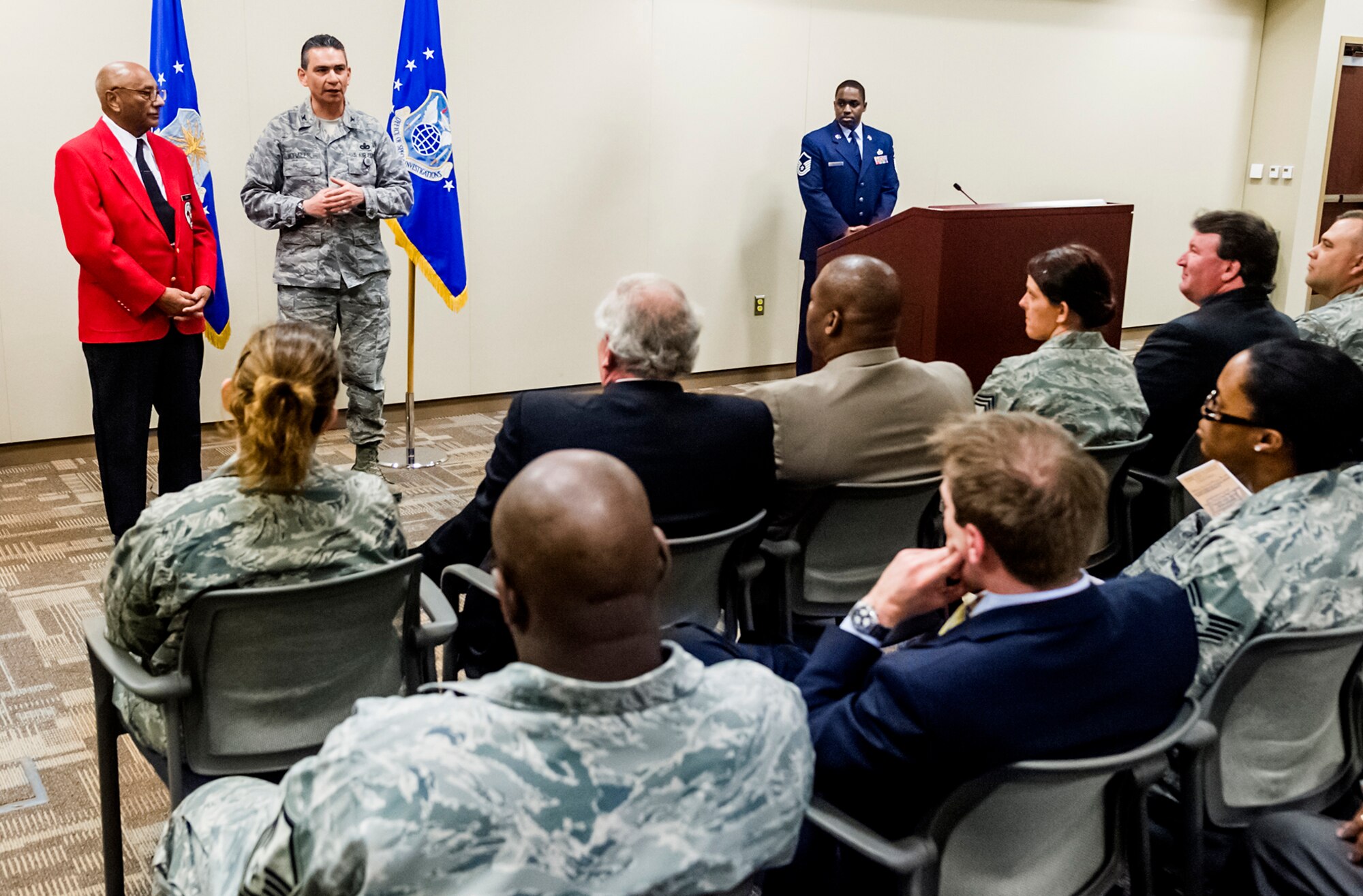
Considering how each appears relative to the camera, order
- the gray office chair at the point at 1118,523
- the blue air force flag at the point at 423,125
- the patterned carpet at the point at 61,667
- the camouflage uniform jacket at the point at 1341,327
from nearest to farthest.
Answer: the patterned carpet at the point at 61,667, the gray office chair at the point at 1118,523, the camouflage uniform jacket at the point at 1341,327, the blue air force flag at the point at 423,125

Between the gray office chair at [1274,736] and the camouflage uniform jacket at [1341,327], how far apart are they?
2.10m

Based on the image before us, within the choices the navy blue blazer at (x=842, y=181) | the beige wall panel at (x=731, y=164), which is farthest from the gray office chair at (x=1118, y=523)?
the navy blue blazer at (x=842, y=181)

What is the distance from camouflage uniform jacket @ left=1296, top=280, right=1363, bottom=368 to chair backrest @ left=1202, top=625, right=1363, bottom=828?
2093 millimetres

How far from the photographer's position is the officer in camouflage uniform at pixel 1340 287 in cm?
375

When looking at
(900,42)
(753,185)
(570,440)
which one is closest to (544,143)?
(753,185)

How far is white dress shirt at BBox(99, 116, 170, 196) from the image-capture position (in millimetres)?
4086

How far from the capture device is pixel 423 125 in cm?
530

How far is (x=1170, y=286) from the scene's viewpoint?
952 cm

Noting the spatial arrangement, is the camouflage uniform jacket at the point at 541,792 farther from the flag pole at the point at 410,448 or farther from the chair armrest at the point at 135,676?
the flag pole at the point at 410,448

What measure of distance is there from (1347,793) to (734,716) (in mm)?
1405

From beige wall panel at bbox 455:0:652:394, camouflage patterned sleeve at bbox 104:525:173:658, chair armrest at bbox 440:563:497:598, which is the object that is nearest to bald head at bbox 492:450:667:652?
camouflage patterned sleeve at bbox 104:525:173:658

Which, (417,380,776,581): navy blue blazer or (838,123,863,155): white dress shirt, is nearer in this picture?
(417,380,776,581): navy blue blazer

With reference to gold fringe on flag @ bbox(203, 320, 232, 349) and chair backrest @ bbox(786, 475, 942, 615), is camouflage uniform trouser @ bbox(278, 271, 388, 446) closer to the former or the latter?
gold fringe on flag @ bbox(203, 320, 232, 349)

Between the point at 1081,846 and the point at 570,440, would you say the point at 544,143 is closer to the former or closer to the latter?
the point at 570,440
